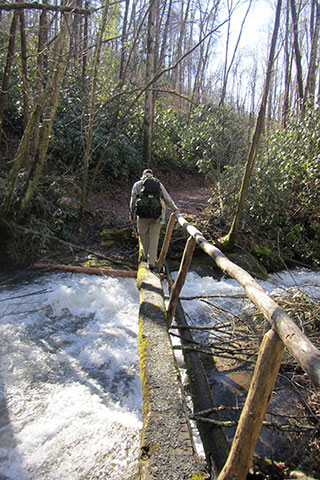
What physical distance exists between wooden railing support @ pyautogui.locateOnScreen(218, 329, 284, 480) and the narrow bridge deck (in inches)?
11.4

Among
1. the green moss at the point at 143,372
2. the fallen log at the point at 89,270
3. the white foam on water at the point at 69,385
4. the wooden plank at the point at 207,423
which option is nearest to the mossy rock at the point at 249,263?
the fallen log at the point at 89,270

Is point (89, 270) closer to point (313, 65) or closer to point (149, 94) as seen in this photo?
point (149, 94)

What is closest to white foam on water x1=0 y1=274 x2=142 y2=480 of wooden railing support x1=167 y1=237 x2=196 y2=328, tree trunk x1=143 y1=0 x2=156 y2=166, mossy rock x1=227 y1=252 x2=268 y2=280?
wooden railing support x1=167 y1=237 x2=196 y2=328

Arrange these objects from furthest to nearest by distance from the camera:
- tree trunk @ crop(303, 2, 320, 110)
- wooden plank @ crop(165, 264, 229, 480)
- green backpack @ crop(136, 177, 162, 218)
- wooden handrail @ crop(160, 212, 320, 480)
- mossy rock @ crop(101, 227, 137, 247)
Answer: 1. tree trunk @ crop(303, 2, 320, 110)
2. mossy rock @ crop(101, 227, 137, 247)
3. green backpack @ crop(136, 177, 162, 218)
4. wooden plank @ crop(165, 264, 229, 480)
5. wooden handrail @ crop(160, 212, 320, 480)

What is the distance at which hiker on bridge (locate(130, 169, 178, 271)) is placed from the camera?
5584mm

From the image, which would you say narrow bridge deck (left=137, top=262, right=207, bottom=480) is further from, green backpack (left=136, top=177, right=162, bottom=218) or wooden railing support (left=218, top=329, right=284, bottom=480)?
green backpack (left=136, top=177, right=162, bottom=218)

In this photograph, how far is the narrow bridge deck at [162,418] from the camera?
1.95 m

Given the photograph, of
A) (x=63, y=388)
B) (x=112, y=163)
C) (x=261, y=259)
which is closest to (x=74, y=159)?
(x=112, y=163)

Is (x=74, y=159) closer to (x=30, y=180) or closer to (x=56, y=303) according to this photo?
(x=30, y=180)

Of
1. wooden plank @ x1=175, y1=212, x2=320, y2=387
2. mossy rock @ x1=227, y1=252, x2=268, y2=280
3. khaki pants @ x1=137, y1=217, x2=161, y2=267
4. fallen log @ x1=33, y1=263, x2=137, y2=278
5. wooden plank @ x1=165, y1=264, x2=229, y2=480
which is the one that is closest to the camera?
wooden plank @ x1=175, y1=212, x2=320, y2=387

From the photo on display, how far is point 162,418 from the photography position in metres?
2.36

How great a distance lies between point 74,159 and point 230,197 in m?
4.93

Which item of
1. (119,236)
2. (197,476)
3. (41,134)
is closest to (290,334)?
(197,476)

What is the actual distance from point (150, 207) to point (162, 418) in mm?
3717
